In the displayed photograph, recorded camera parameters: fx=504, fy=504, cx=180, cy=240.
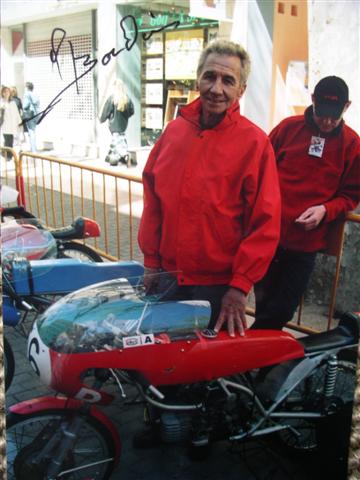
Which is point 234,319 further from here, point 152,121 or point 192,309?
point 152,121

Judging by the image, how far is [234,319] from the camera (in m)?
2.07

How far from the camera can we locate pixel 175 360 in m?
1.92

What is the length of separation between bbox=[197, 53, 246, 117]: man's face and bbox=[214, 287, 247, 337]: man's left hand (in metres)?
0.78

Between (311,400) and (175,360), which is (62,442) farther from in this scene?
(311,400)

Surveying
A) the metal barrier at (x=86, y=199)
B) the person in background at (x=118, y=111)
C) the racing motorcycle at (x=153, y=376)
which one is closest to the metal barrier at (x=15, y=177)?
the metal barrier at (x=86, y=199)

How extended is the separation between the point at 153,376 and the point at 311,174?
1.31m

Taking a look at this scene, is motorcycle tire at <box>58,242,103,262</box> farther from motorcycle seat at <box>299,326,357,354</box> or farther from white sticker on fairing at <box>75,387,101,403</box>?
motorcycle seat at <box>299,326,357,354</box>

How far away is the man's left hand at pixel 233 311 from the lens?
2.06m

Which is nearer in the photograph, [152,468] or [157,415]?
[157,415]

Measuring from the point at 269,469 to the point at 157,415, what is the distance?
2.29 feet

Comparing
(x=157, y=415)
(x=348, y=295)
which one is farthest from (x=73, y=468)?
(x=348, y=295)

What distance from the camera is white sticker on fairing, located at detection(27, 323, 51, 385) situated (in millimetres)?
1884

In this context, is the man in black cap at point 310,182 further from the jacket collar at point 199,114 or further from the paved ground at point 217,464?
the paved ground at point 217,464
